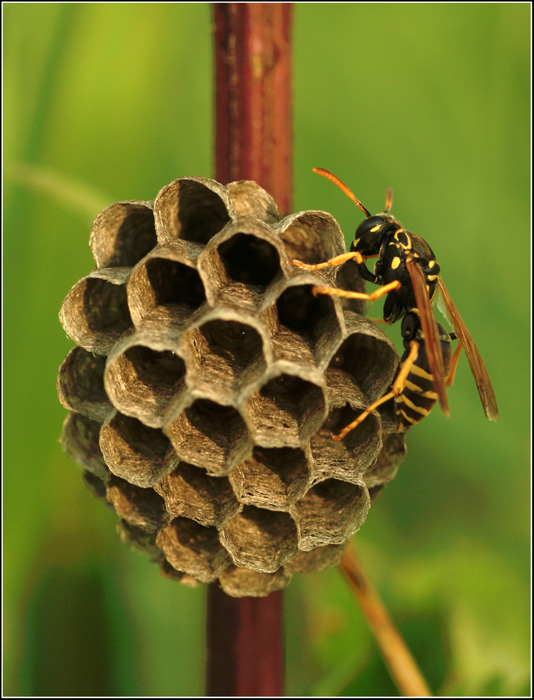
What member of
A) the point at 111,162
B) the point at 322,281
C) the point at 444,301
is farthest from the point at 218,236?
the point at 111,162

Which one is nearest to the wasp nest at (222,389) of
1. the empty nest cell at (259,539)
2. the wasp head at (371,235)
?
the empty nest cell at (259,539)

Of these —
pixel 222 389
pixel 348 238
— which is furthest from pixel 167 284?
pixel 348 238

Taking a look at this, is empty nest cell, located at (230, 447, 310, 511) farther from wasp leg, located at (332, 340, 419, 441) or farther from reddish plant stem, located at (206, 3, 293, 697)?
reddish plant stem, located at (206, 3, 293, 697)

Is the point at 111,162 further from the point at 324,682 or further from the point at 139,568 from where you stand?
the point at 324,682

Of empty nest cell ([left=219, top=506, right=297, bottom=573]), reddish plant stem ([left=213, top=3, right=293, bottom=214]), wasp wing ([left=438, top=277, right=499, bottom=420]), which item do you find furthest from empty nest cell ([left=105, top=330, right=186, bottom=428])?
wasp wing ([left=438, top=277, right=499, bottom=420])

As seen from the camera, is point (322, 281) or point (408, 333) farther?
point (408, 333)

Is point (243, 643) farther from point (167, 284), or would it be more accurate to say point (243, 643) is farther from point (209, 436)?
point (167, 284)
